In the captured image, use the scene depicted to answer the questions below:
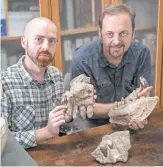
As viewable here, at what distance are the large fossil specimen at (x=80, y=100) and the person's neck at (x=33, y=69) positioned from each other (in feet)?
0.92

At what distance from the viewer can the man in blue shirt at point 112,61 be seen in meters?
1.64

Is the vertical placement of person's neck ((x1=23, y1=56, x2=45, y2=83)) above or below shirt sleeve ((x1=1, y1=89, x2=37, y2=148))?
above

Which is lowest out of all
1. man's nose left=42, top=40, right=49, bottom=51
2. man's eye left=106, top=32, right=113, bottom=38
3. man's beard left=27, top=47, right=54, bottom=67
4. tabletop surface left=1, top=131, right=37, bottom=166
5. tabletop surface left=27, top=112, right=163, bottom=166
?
tabletop surface left=27, top=112, right=163, bottom=166

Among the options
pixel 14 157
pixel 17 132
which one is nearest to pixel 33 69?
pixel 17 132

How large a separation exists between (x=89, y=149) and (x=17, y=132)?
1.14ft

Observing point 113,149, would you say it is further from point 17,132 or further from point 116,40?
point 116,40

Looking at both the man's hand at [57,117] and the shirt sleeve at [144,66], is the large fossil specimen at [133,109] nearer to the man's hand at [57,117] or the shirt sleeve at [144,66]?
the man's hand at [57,117]

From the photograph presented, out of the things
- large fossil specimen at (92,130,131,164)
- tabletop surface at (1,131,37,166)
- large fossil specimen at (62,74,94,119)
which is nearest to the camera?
tabletop surface at (1,131,37,166)

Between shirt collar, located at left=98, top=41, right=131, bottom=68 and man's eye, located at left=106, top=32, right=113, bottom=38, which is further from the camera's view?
shirt collar, located at left=98, top=41, right=131, bottom=68

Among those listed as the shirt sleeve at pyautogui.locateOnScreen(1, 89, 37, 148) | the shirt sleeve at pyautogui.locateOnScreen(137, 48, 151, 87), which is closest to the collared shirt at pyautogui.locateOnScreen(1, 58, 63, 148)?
the shirt sleeve at pyautogui.locateOnScreen(1, 89, 37, 148)

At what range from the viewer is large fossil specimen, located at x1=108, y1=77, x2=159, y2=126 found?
1281 millimetres

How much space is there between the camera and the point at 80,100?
121cm

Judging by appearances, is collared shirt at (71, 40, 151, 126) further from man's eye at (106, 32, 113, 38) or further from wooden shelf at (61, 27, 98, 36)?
wooden shelf at (61, 27, 98, 36)

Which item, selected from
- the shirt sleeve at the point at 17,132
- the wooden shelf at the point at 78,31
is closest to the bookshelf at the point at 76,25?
the wooden shelf at the point at 78,31
